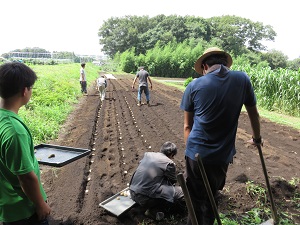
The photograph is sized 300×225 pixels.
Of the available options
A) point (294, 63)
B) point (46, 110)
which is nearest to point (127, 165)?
point (46, 110)

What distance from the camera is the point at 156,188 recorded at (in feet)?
11.6

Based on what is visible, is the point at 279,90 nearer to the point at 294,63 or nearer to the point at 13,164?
the point at 13,164

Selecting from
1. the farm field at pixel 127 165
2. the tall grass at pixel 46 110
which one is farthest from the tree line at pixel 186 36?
the farm field at pixel 127 165

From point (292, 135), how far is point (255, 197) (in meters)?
4.72

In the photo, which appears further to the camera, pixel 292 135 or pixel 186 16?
pixel 186 16

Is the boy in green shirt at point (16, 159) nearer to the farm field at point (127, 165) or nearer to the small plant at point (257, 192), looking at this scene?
the farm field at point (127, 165)

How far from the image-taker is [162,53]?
40375 mm

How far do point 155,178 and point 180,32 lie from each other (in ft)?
175

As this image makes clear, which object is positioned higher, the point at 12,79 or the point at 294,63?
the point at 294,63

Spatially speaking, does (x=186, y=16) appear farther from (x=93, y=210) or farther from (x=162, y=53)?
(x=93, y=210)

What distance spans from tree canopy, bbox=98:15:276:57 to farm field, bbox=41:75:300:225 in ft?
140

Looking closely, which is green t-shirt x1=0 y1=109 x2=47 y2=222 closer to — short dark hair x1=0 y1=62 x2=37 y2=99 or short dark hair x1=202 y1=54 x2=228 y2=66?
short dark hair x1=0 y1=62 x2=37 y2=99

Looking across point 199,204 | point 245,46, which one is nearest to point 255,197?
point 199,204

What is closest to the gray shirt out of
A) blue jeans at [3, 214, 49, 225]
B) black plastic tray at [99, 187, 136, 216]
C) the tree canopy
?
black plastic tray at [99, 187, 136, 216]
